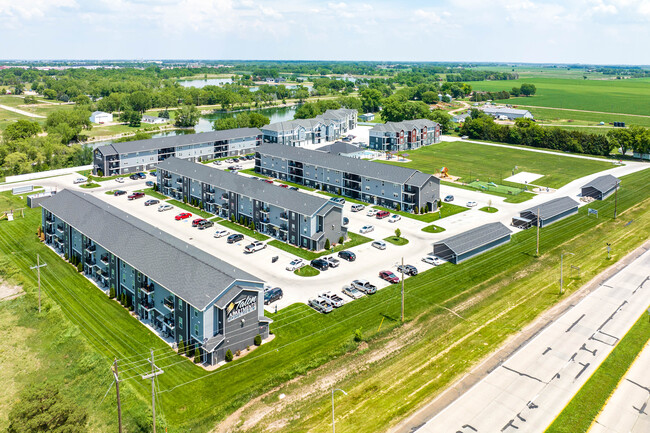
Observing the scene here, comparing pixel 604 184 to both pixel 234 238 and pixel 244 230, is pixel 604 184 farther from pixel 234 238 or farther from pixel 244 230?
pixel 234 238

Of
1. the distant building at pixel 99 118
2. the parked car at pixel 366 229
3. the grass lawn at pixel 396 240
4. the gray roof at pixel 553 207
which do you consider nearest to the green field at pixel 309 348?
the grass lawn at pixel 396 240

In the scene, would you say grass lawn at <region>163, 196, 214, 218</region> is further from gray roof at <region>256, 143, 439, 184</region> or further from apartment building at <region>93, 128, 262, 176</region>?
gray roof at <region>256, 143, 439, 184</region>

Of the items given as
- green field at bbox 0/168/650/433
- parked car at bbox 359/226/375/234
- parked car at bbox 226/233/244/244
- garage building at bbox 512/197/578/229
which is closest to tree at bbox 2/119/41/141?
green field at bbox 0/168/650/433

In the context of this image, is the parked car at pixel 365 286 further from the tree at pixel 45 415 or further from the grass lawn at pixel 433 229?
the tree at pixel 45 415

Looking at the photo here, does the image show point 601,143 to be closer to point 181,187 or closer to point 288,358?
point 181,187

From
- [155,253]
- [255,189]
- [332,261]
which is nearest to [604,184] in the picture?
[332,261]

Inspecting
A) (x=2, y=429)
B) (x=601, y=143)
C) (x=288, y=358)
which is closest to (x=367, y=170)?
(x=288, y=358)
